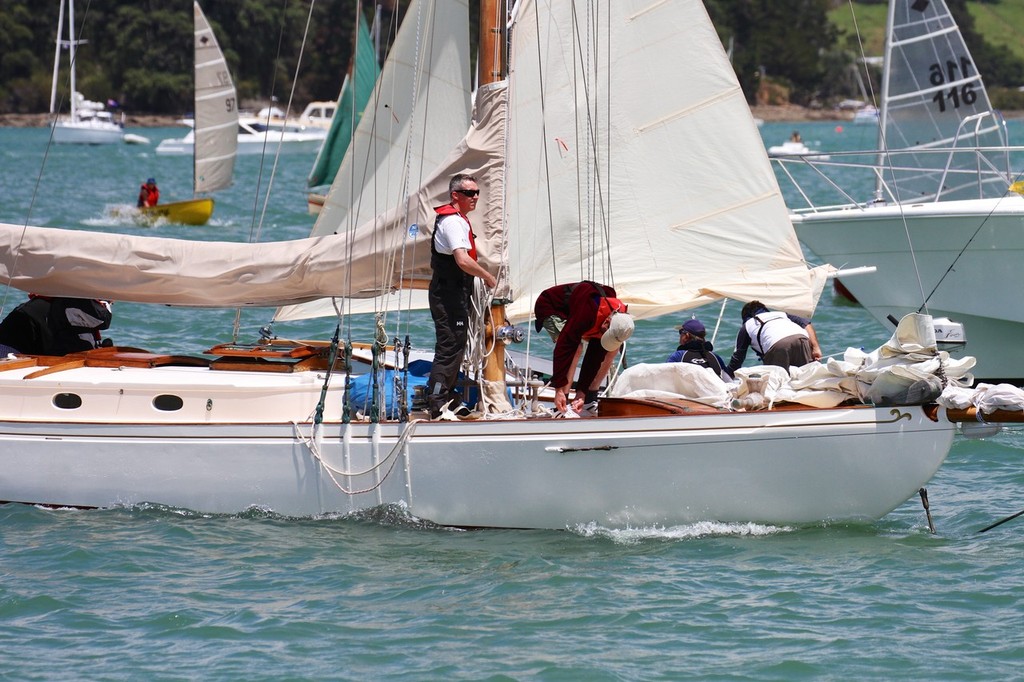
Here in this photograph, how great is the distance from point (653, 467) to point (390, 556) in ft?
5.46

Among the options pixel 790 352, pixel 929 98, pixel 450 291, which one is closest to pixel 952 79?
pixel 929 98

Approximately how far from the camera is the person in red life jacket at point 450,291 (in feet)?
30.4

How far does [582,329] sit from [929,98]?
11.0 m

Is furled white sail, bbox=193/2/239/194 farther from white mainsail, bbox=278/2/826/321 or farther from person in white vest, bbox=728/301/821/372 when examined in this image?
person in white vest, bbox=728/301/821/372

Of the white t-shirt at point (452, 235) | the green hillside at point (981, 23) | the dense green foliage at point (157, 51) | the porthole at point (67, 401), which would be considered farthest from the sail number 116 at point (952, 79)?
the green hillside at point (981, 23)

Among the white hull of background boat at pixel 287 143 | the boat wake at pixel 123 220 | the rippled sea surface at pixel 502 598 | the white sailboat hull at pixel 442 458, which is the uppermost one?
the white hull of background boat at pixel 287 143

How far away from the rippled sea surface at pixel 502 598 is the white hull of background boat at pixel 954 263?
5.30m

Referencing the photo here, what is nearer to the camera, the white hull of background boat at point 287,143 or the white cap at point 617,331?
the white cap at point 617,331

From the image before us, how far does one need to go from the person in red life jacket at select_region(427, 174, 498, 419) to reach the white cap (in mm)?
786

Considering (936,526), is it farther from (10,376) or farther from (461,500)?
(10,376)

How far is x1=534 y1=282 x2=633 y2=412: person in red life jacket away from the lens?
9250 mm

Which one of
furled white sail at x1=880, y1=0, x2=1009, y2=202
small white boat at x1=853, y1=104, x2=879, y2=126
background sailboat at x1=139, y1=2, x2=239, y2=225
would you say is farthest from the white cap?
small white boat at x1=853, y1=104, x2=879, y2=126

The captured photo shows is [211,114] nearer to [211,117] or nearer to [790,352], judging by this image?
[211,117]

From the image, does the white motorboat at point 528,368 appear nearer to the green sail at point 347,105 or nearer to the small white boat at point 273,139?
the green sail at point 347,105
